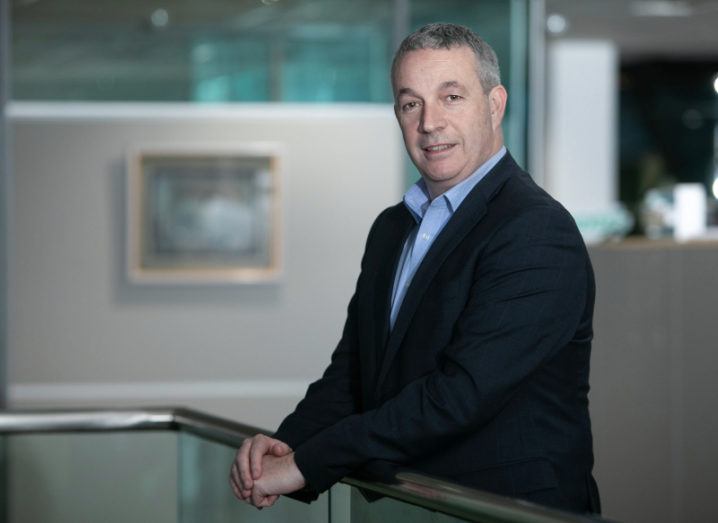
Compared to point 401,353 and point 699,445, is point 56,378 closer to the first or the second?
point 699,445

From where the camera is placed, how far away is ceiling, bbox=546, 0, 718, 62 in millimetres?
8414

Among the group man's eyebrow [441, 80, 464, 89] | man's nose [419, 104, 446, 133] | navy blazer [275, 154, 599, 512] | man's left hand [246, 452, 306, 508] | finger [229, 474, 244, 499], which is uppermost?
man's eyebrow [441, 80, 464, 89]

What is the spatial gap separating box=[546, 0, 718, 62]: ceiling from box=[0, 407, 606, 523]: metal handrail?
5361 mm

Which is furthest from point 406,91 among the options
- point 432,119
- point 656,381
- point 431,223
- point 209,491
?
point 656,381

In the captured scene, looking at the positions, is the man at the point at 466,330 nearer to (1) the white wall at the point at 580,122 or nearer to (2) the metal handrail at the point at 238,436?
(2) the metal handrail at the point at 238,436

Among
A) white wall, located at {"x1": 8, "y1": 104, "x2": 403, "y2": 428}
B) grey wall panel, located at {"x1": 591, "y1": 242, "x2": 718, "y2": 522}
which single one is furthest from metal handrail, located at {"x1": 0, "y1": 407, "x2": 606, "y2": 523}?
white wall, located at {"x1": 8, "y1": 104, "x2": 403, "y2": 428}

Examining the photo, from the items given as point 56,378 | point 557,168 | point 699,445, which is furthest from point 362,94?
point 557,168

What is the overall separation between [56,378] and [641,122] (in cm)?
1116

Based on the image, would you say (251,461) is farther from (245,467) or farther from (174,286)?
(174,286)

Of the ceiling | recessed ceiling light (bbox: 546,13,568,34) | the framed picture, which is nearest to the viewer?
the framed picture

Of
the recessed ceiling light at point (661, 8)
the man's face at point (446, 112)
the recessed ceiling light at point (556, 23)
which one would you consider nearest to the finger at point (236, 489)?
the man's face at point (446, 112)

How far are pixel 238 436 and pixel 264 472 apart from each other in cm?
68

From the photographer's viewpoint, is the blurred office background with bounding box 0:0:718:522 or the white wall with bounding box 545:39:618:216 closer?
the blurred office background with bounding box 0:0:718:522

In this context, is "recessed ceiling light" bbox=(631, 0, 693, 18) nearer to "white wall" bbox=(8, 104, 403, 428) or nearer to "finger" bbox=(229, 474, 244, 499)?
A: "white wall" bbox=(8, 104, 403, 428)
